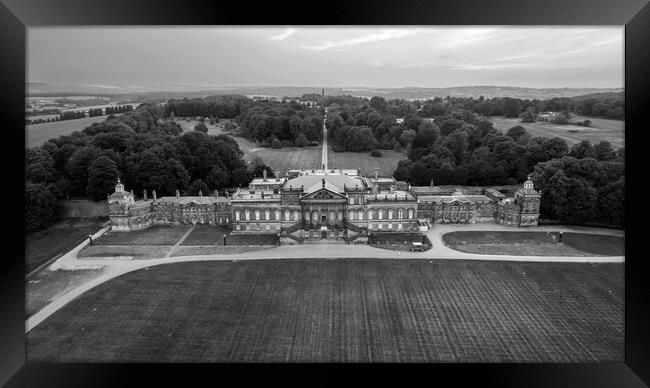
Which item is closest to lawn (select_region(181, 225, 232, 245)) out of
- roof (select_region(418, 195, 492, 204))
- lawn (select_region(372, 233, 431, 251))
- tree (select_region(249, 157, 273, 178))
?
tree (select_region(249, 157, 273, 178))

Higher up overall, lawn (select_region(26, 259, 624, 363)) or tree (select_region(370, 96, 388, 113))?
tree (select_region(370, 96, 388, 113))

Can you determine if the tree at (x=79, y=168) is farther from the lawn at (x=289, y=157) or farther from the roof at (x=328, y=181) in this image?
the roof at (x=328, y=181)

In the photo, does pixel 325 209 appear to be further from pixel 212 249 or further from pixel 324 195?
pixel 212 249

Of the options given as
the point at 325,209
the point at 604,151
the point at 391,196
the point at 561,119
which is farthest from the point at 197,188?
the point at 561,119

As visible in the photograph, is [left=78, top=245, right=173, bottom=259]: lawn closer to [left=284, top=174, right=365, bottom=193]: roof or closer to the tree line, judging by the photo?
[left=284, top=174, right=365, bottom=193]: roof

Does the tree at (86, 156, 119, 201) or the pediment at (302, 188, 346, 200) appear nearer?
the pediment at (302, 188, 346, 200)
